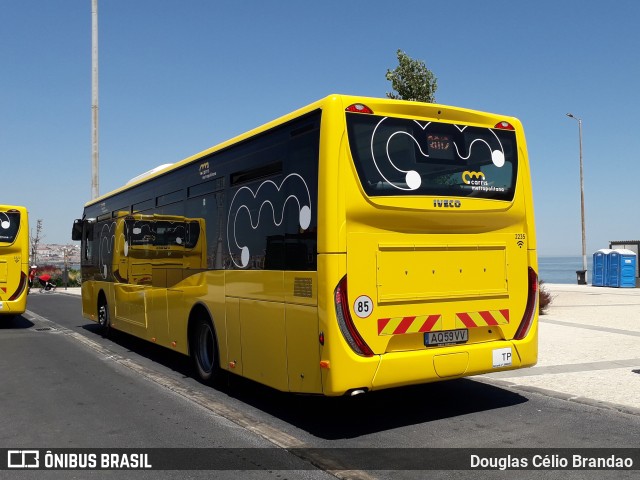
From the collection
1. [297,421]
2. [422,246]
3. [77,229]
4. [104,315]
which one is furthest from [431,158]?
[77,229]

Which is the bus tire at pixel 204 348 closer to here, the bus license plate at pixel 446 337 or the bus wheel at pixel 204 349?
the bus wheel at pixel 204 349

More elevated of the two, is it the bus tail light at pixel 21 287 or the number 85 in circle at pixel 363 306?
the number 85 in circle at pixel 363 306

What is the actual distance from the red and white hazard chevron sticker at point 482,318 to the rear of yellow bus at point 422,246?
0.01 metres

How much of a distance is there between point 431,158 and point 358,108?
0.95 metres

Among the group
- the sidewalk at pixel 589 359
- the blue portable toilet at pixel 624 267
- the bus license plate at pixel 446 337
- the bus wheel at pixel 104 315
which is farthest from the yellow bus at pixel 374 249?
the blue portable toilet at pixel 624 267

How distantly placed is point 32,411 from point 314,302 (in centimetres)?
363

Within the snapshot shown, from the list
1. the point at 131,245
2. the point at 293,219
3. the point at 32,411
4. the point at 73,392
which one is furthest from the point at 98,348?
the point at 293,219

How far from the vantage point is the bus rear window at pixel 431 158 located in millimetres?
5941

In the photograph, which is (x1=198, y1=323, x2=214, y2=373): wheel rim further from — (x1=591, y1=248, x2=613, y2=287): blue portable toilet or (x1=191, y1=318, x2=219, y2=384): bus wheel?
(x1=591, y1=248, x2=613, y2=287): blue portable toilet

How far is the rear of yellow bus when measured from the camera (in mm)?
5707

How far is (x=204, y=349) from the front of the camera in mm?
8469

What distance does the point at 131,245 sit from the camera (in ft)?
37.1

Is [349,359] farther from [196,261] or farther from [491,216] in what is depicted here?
[196,261]

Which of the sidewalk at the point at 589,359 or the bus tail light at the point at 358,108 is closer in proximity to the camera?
the bus tail light at the point at 358,108
